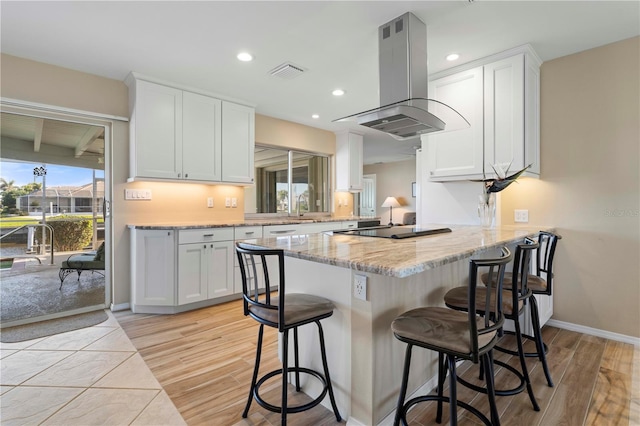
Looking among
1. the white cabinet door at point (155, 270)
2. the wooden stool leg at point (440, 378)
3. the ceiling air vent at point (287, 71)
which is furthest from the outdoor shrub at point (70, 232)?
the wooden stool leg at point (440, 378)

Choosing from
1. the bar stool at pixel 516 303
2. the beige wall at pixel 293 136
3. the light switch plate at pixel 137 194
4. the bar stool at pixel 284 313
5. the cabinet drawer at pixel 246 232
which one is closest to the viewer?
the bar stool at pixel 284 313

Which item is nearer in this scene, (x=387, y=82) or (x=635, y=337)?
(x=387, y=82)

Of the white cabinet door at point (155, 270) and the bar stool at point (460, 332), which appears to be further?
the white cabinet door at point (155, 270)

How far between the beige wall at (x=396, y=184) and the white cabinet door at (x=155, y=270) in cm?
681

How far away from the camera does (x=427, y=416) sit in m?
1.66

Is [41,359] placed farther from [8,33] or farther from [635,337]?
[635,337]

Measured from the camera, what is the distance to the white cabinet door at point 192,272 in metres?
3.23

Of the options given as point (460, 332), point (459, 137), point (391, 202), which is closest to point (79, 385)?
point (460, 332)

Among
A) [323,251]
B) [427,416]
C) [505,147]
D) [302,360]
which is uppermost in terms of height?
[505,147]

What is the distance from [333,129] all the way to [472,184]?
9.24ft

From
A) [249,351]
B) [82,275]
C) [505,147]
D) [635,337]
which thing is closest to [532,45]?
[505,147]

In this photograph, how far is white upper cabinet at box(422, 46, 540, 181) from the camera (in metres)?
2.70

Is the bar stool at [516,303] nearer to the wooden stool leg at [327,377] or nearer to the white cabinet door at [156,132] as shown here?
the wooden stool leg at [327,377]

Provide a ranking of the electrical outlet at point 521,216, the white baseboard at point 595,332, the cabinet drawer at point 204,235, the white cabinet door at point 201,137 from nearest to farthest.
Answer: the white baseboard at point 595,332, the electrical outlet at point 521,216, the cabinet drawer at point 204,235, the white cabinet door at point 201,137
